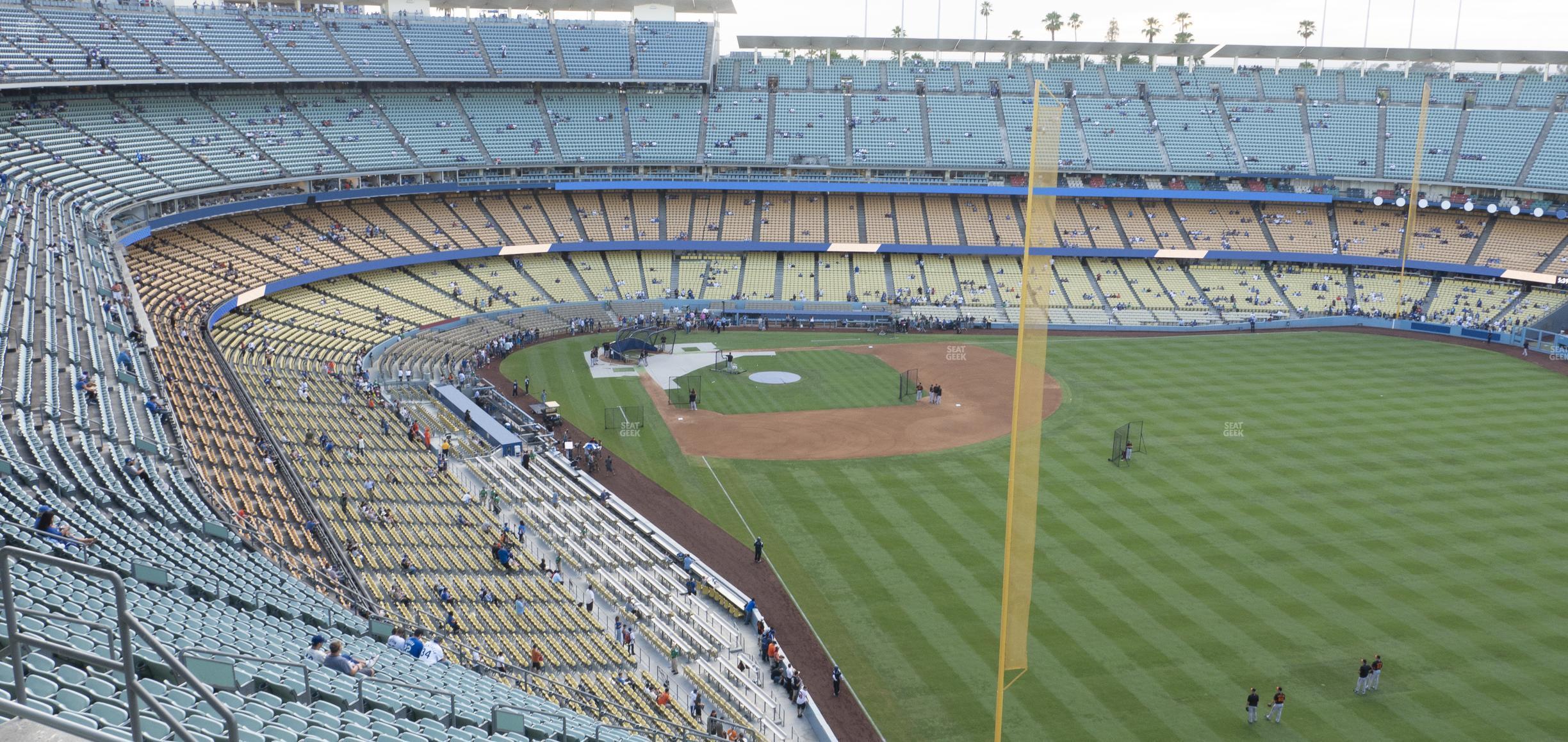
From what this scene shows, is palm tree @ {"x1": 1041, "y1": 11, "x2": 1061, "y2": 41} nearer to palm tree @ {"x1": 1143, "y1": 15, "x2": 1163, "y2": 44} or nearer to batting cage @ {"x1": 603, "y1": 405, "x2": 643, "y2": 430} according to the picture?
palm tree @ {"x1": 1143, "y1": 15, "x2": 1163, "y2": 44}

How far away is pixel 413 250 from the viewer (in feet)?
203

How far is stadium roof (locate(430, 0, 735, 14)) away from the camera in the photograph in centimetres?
7594

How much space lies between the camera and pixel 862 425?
143 ft

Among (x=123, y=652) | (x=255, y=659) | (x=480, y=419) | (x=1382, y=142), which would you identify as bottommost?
(x=480, y=419)

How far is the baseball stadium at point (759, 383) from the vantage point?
20062 millimetres

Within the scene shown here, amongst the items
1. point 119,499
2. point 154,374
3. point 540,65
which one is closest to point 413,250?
point 540,65

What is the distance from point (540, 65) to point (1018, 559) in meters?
63.0

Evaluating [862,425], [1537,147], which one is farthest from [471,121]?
[1537,147]

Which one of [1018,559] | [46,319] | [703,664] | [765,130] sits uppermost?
[765,130]

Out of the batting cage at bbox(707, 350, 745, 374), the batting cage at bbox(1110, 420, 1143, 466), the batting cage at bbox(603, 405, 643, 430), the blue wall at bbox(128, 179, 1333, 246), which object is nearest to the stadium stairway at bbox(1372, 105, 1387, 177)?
the blue wall at bbox(128, 179, 1333, 246)

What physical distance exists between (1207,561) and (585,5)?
63171mm

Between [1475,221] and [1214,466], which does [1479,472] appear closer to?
[1214,466]

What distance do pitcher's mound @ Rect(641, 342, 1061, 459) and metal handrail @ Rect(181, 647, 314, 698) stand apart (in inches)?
1060

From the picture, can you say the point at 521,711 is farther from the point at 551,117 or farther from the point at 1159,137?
the point at 1159,137
